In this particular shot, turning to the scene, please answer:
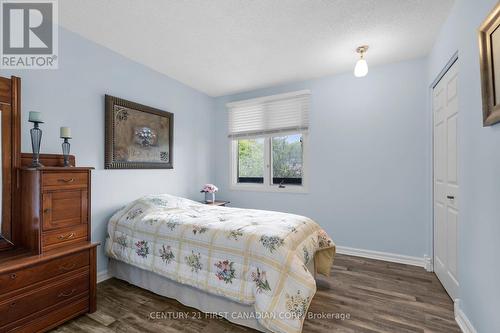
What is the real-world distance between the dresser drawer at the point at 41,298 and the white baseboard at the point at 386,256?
3051mm

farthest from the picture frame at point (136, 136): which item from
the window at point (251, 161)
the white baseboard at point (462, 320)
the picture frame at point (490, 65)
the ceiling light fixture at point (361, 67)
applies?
the white baseboard at point (462, 320)

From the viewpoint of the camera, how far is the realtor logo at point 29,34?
2.00m

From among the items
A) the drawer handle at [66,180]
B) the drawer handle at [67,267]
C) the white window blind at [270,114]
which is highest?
the white window blind at [270,114]

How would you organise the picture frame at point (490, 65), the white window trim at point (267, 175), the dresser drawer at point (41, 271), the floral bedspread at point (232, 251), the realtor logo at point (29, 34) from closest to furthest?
the picture frame at point (490, 65) < the dresser drawer at point (41, 271) < the floral bedspread at point (232, 251) < the realtor logo at point (29, 34) < the white window trim at point (267, 175)

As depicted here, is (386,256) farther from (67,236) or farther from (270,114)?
(67,236)

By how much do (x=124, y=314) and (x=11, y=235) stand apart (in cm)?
109

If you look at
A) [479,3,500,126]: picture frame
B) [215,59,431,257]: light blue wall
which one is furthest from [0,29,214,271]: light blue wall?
[479,3,500,126]: picture frame

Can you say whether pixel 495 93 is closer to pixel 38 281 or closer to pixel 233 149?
pixel 38 281

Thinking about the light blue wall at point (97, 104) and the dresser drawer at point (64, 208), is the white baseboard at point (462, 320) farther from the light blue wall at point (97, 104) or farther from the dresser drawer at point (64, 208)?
the light blue wall at point (97, 104)

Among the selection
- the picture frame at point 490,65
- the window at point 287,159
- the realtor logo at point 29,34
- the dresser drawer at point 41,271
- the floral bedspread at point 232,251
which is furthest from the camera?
the window at point 287,159

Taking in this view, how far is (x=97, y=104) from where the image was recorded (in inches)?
103

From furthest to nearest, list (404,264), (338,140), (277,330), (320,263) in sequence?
1. (338,140)
2. (404,264)
3. (320,263)
4. (277,330)

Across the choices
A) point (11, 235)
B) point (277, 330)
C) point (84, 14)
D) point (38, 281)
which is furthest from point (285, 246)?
point (84, 14)

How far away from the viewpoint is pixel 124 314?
199cm
